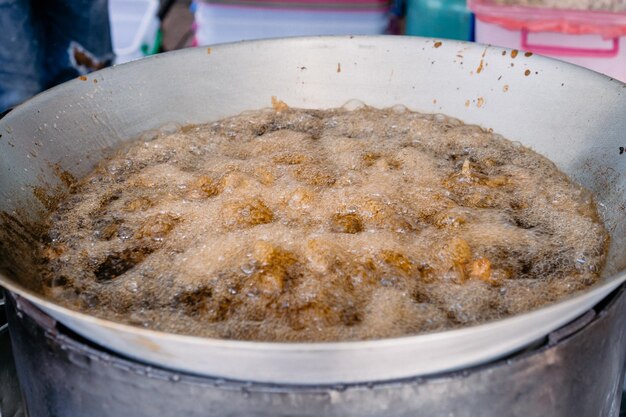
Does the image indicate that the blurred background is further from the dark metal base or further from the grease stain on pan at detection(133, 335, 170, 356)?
the grease stain on pan at detection(133, 335, 170, 356)

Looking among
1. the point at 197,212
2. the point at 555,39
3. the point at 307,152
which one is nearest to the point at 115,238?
the point at 197,212

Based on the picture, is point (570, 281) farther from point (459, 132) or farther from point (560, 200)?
Result: point (459, 132)

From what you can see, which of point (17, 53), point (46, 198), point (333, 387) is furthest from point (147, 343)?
point (17, 53)

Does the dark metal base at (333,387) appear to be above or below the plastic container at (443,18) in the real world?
below

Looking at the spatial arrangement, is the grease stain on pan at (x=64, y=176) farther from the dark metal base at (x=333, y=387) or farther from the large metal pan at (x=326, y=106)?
the dark metal base at (x=333, y=387)

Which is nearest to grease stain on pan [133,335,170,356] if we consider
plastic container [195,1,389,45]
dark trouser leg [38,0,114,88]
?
dark trouser leg [38,0,114,88]

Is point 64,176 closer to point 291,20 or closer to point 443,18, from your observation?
point 291,20

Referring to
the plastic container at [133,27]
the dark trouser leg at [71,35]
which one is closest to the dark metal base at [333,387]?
the dark trouser leg at [71,35]
